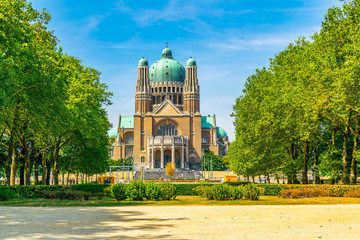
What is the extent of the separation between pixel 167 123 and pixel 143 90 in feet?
39.8

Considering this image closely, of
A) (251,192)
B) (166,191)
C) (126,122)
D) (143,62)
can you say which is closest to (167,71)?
(143,62)

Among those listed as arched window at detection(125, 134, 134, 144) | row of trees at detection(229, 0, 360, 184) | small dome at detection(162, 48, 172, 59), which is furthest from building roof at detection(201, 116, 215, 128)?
row of trees at detection(229, 0, 360, 184)

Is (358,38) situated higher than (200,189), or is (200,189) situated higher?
(358,38)

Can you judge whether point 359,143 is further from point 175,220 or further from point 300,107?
point 175,220

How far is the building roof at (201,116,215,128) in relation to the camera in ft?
391

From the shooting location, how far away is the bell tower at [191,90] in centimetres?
10850

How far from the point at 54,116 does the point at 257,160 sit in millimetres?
19219

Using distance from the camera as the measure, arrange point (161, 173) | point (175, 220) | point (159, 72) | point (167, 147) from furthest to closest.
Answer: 1. point (159, 72)
2. point (167, 147)
3. point (161, 173)
4. point (175, 220)

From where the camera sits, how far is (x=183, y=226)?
12008 millimetres

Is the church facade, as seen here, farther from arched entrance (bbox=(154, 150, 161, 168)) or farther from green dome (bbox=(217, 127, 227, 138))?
green dome (bbox=(217, 127, 227, 138))

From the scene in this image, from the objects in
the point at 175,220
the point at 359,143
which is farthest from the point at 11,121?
the point at 359,143

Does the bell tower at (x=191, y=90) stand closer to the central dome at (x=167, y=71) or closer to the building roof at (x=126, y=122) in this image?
the central dome at (x=167, y=71)

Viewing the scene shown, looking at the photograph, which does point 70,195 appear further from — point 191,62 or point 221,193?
point 191,62

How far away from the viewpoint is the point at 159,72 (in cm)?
11788
